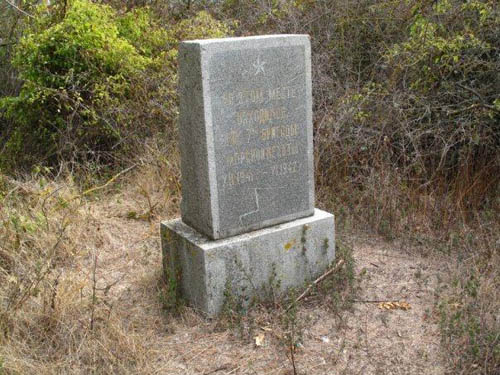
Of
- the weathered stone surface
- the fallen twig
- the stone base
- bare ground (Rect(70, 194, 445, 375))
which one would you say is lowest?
bare ground (Rect(70, 194, 445, 375))

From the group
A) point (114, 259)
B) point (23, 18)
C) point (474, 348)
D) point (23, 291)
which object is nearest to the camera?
point (474, 348)

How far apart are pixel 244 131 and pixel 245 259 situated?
0.78m

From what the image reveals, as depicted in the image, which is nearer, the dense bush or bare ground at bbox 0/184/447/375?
bare ground at bbox 0/184/447/375

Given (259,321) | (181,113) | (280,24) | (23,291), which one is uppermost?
(280,24)

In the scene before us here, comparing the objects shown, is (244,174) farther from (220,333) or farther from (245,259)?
(220,333)

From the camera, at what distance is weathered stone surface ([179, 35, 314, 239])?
3613 millimetres

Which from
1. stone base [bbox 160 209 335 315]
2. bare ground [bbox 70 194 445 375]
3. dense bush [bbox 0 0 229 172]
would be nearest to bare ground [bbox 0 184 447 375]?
bare ground [bbox 70 194 445 375]

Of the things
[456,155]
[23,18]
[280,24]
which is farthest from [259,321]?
[23,18]

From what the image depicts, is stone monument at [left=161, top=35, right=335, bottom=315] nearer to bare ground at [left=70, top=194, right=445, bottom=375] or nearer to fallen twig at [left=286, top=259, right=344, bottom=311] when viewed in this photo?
fallen twig at [left=286, top=259, right=344, bottom=311]

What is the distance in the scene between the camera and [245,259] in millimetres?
3863

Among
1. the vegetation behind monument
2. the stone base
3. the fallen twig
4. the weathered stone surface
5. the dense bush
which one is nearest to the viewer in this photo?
the weathered stone surface

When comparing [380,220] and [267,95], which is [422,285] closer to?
[380,220]

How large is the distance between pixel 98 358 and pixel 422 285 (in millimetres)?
2134

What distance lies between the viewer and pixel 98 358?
3293mm
